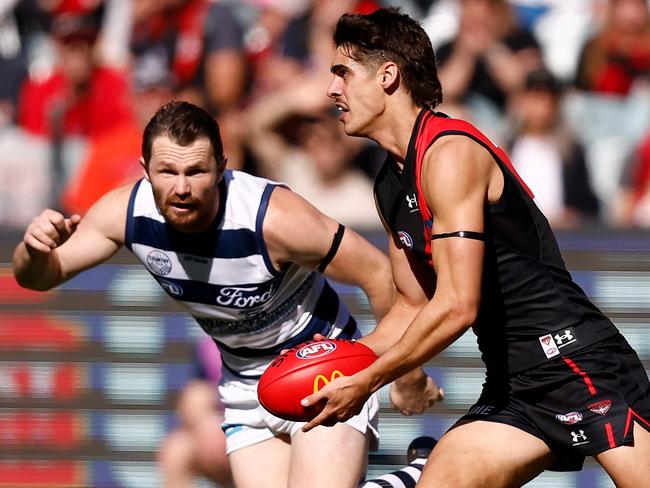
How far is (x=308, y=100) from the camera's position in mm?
7789

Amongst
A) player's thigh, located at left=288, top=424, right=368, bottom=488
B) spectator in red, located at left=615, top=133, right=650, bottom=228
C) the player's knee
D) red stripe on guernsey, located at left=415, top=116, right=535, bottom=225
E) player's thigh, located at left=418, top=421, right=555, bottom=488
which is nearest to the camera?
red stripe on guernsey, located at left=415, top=116, right=535, bottom=225

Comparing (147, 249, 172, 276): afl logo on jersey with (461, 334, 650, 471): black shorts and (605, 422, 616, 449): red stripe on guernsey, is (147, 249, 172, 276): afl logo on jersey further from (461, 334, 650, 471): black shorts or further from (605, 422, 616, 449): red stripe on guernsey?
(605, 422, 616, 449): red stripe on guernsey

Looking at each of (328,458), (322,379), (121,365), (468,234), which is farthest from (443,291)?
(121,365)

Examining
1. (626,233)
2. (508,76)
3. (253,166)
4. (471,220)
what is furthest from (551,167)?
(471,220)

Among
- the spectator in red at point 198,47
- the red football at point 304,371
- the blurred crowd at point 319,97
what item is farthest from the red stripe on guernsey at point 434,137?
the spectator in red at point 198,47

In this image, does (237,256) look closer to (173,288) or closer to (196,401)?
(173,288)

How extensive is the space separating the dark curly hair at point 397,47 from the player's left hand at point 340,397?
0.99m

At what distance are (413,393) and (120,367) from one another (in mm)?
2286

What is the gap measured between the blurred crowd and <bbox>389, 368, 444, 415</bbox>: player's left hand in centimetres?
290

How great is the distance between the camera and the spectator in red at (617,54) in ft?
25.6

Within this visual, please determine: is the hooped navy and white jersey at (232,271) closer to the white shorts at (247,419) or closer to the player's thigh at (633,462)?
the white shorts at (247,419)

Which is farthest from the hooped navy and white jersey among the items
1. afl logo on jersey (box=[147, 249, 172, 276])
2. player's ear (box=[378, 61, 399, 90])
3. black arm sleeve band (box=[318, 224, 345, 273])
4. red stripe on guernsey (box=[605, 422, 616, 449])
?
red stripe on guernsey (box=[605, 422, 616, 449])

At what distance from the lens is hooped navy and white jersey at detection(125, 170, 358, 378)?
4.52 metres

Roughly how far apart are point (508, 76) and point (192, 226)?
3873mm
